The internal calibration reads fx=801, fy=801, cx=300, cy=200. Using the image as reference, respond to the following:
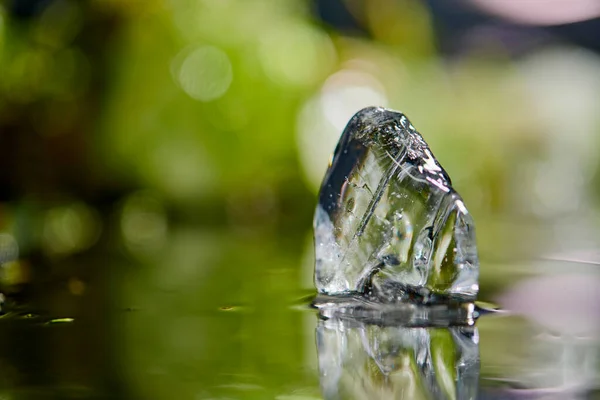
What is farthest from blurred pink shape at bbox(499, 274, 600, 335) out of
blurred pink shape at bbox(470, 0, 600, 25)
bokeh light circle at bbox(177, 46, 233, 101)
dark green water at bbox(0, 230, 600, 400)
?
blurred pink shape at bbox(470, 0, 600, 25)

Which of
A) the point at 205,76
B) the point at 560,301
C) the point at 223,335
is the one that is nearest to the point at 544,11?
the point at 205,76

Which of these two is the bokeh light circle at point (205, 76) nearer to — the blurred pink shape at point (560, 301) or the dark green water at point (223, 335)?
the dark green water at point (223, 335)

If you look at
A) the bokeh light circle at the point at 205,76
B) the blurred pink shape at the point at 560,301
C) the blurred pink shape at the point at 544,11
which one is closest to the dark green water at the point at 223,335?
the blurred pink shape at the point at 560,301

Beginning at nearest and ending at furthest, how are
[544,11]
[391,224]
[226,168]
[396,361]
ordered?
[396,361]
[391,224]
[226,168]
[544,11]

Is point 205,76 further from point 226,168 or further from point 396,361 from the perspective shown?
point 396,361

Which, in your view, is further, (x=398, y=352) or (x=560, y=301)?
(x=560, y=301)

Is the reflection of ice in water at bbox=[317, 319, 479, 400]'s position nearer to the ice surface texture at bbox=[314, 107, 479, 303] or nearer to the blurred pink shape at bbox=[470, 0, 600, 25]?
the ice surface texture at bbox=[314, 107, 479, 303]

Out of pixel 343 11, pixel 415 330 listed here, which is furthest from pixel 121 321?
pixel 343 11
